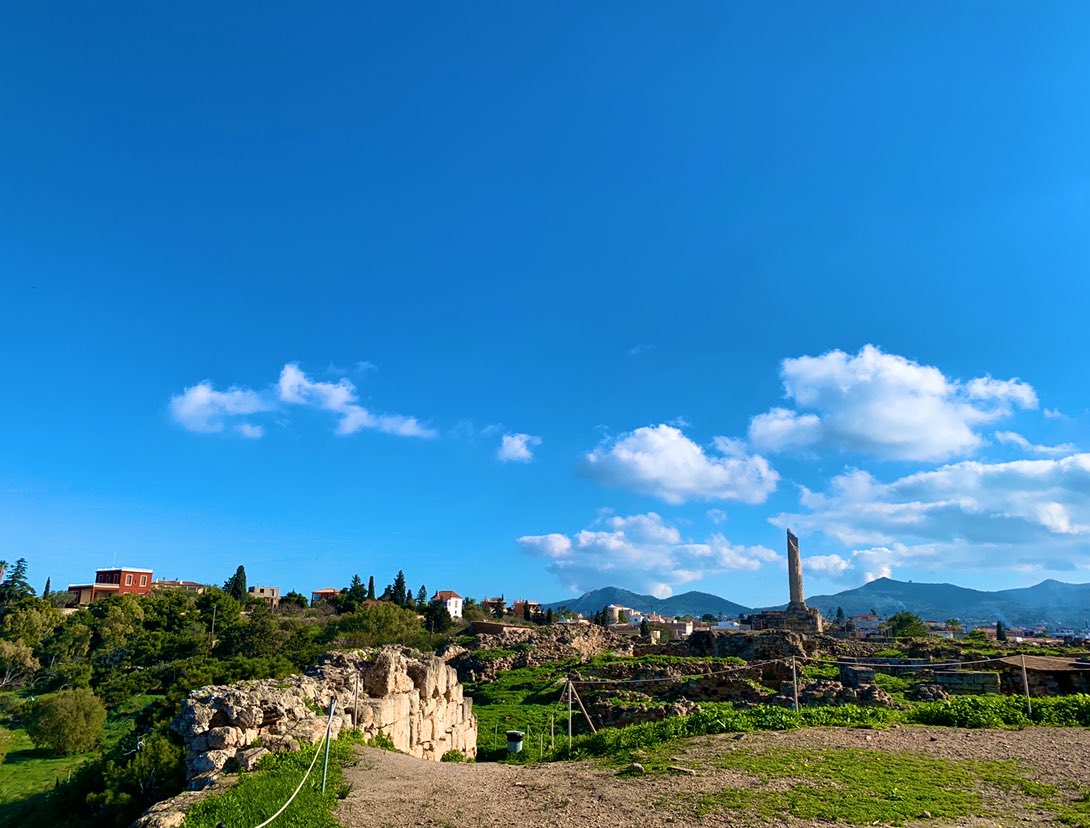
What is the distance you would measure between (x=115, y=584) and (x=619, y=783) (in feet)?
354

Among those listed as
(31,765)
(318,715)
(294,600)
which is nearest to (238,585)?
(294,600)

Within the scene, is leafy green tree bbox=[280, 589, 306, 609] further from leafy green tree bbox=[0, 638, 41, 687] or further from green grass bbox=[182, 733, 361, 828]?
green grass bbox=[182, 733, 361, 828]

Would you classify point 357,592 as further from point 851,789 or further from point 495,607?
point 851,789

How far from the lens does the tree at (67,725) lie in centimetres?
3341

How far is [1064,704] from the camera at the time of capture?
16.4 meters

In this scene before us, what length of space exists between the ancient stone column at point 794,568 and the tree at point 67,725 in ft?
211

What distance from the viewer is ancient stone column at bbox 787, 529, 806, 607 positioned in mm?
76463

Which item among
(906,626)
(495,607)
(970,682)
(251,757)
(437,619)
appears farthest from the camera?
(495,607)

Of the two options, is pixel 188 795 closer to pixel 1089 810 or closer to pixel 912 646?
pixel 1089 810

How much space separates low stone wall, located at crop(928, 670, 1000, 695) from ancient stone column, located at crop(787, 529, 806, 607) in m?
53.1

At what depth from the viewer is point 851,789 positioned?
1048 cm

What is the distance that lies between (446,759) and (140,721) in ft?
26.0

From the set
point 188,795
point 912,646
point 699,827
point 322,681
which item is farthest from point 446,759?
point 912,646

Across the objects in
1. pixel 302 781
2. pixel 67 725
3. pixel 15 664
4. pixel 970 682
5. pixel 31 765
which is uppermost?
pixel 302 781
